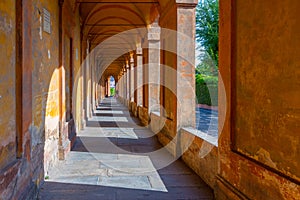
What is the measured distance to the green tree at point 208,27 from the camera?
27688 mm

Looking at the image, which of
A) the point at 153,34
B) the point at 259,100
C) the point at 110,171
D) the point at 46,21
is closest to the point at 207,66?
the point at 153,34

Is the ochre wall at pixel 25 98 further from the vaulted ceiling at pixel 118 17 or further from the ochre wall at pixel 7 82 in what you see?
the vaulted ceiling at pixel 118 17

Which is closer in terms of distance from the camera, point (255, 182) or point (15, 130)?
point (255, 182)

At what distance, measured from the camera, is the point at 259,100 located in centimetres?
286

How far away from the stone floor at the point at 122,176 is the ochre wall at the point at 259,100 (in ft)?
2.97

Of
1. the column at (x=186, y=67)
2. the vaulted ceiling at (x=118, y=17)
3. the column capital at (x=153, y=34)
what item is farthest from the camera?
the column capital at (x=153, y=34)

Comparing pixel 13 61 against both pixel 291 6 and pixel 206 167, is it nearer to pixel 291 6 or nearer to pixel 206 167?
pixel 291 6

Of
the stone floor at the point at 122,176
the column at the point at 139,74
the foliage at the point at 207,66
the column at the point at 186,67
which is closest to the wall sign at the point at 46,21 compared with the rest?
the stone floor at the point at 122,176

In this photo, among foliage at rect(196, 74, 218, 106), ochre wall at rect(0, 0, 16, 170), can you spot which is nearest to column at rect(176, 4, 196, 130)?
ochre wall at rect(0, 0, 16, 170)

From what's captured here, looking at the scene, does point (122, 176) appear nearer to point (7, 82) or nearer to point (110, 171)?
point (110, 171)

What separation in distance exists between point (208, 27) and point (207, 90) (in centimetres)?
798

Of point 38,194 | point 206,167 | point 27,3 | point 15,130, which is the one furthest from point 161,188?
point 27,3

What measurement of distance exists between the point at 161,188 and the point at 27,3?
2846mm

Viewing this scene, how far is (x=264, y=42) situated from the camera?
274cm
